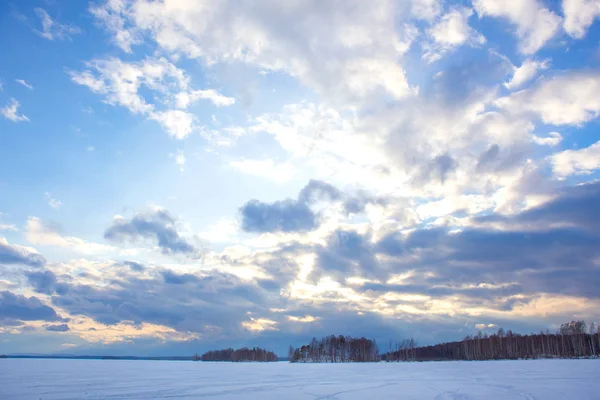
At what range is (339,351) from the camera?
183125 mm

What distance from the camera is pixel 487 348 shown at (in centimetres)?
16238

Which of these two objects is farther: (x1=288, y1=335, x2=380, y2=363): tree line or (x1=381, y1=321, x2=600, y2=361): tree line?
(x1=288, y1=335, x2=380, y2=363): tree line

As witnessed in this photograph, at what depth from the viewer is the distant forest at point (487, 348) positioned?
5497 inches

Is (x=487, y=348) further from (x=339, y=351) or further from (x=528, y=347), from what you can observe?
(x=339, y=351)

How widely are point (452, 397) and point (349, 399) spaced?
19.2ft

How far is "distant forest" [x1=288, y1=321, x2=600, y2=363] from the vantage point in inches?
5497

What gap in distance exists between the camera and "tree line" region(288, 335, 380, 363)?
591ft

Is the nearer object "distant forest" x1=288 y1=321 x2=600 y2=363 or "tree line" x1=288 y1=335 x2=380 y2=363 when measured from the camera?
"distant forest" x1=288 y1=321 x2=600 y2=363

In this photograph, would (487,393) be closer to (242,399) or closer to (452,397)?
(452,397)

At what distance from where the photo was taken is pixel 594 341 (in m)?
131

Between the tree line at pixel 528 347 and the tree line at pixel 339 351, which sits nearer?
the tree line at pixel 528 347

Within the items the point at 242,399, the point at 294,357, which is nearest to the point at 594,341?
the point at 294,357

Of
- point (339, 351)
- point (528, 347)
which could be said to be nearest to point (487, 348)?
point (528, 347)

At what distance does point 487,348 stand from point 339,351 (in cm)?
5841
